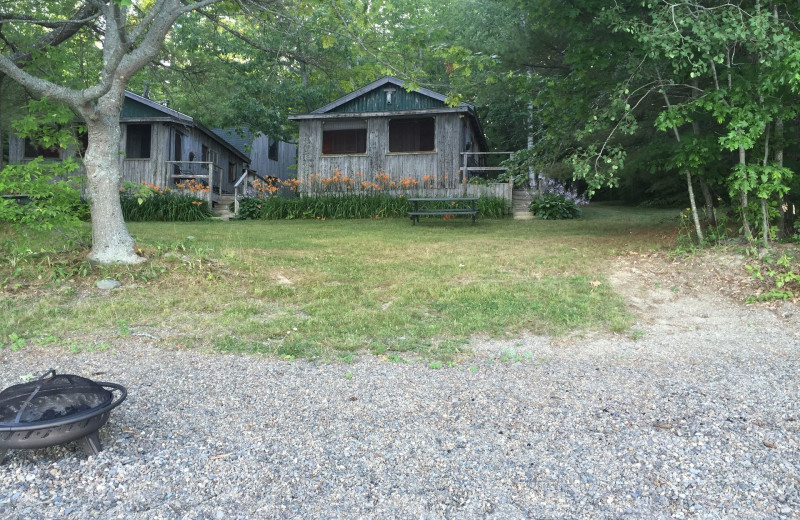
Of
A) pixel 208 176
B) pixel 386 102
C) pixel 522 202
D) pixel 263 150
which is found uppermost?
pixel 386 102

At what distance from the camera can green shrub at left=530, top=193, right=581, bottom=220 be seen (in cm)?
1482

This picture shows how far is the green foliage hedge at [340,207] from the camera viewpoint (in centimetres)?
1505

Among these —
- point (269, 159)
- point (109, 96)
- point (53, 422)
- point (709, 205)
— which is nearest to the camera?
point (53, 422)

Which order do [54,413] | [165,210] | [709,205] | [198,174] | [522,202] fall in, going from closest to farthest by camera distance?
1. [54,413]
2. [709,205]
3. [165,210]
4. [522,202]
5. [198,174]

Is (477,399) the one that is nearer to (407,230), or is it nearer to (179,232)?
(407,230)

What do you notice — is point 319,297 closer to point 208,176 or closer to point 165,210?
point 165,210

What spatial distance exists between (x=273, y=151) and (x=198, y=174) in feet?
34.0

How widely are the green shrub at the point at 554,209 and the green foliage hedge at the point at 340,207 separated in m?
0.99

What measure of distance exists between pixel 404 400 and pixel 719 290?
15.3ft

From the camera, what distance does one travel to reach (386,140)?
1748 centimetres

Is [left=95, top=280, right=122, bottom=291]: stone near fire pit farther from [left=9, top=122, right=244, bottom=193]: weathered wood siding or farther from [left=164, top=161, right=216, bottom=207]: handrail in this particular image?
[left=9, top=122, right=244, bottom=193]: weathered wood siding

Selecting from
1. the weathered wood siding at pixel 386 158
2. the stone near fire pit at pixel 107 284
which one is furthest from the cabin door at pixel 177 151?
the stone near fire pit at pixel 107 284

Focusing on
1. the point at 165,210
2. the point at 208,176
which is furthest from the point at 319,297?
the point at 208,176

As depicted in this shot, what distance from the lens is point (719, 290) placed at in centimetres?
619
